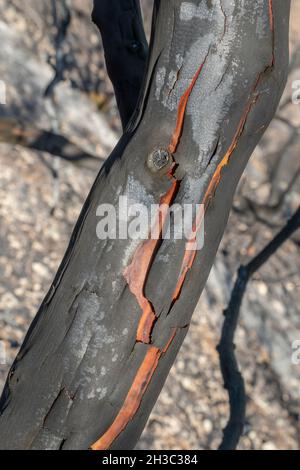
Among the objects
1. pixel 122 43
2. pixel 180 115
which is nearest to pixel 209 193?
pixel 180 115

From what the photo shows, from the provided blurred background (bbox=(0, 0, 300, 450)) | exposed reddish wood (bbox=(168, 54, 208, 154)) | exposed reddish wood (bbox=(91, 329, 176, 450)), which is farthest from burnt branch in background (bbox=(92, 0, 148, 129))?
blurred background (bbox=(0, 0, 300, 450))

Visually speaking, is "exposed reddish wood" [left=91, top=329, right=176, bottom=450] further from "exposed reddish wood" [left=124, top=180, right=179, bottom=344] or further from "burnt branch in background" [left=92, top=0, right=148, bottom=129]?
"burnt branch in background" [left=92, top=0, right=148, bottom=129]

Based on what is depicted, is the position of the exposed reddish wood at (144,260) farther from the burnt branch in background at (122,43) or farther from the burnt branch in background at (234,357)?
the burnt branch in background at (234,357)

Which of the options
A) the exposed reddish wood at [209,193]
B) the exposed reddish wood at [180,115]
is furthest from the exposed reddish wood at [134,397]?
the exposed reddish wood at [180,115]

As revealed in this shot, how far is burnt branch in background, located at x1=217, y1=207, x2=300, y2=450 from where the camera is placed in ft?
7.77

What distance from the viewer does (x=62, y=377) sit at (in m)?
1.28

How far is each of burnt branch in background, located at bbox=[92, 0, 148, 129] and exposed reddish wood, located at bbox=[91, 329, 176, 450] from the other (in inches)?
23.9

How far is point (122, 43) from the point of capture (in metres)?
1.67

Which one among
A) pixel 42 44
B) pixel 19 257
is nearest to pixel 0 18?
pixel 42 44

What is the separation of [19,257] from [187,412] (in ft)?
4.70

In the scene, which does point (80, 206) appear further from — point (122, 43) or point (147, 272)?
point (147, 272)

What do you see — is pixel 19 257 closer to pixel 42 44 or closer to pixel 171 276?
pixel 42 44

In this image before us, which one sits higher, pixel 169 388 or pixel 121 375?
pixel 121 375

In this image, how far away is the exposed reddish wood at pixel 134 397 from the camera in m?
1.31
